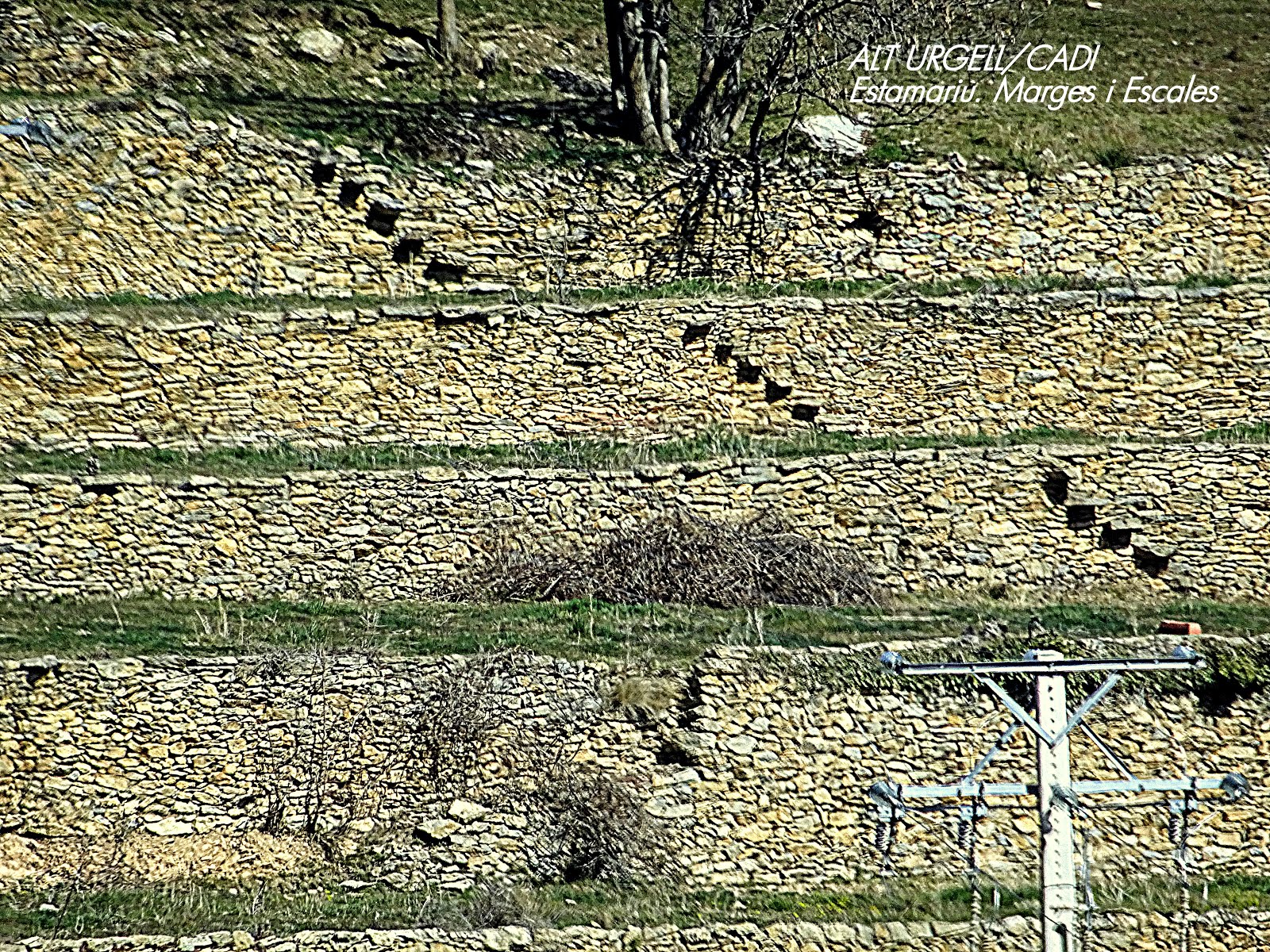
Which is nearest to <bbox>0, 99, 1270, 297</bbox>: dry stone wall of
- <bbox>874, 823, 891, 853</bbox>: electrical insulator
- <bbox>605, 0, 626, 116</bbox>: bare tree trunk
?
<bbox>605, 0, 626, 116</bbox>: bare tree trunk

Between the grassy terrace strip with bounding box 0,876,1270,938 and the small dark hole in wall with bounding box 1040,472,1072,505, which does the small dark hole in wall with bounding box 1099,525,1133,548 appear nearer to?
the small dark hole in wall with bounding box 1040,472,1072,505

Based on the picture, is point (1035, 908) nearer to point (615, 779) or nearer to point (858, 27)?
point (615, 779)

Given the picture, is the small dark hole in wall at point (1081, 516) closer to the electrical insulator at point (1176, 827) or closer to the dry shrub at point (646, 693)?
the electrical insulator at point (1176, 827)

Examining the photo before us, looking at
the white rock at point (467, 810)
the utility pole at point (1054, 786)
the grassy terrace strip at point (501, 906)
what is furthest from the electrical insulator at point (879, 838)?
the white rock at point (467, 810)

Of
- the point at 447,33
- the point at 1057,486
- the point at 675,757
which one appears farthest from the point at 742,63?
the point at 675,757

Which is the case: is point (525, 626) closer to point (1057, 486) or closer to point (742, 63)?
point (1057, 486)

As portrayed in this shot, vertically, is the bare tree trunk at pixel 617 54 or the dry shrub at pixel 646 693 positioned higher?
the bare tree trunk at pixel 617 54
